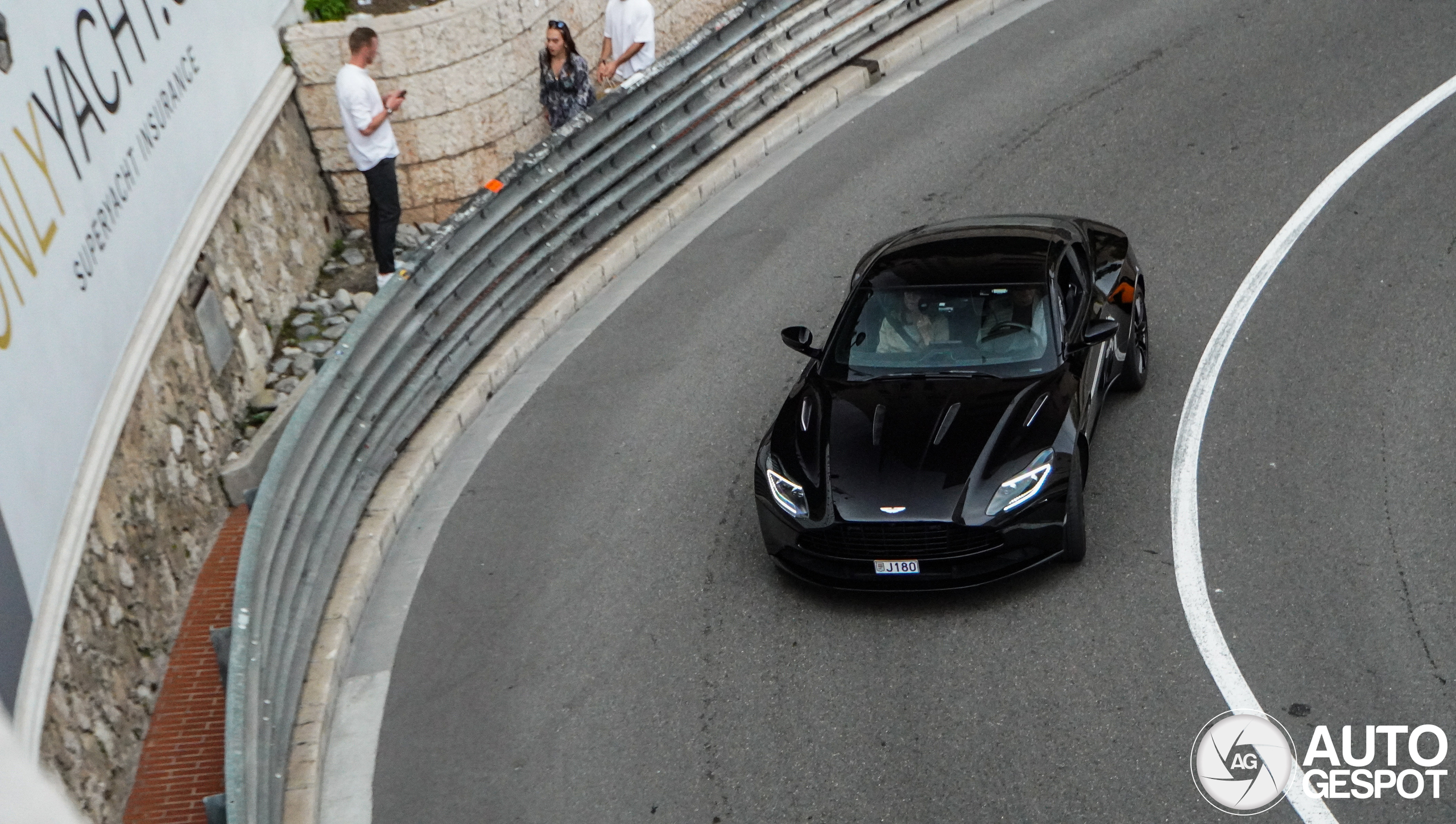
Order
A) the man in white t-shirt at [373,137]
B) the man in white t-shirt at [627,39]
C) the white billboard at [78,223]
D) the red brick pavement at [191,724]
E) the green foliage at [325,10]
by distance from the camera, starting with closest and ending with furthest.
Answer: the white billboard at [78,223] < the red brick pavement at [191,724] < the man in white t-shirt at [373,137] < the green foliage at [325,10] < the man in white t-shirt at [627,39]

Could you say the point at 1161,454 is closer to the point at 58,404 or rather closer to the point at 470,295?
the point at 470,295

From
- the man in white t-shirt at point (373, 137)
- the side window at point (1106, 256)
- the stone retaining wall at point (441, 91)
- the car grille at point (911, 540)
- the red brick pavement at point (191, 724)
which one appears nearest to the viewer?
the red brick pavement at point (191, 724)

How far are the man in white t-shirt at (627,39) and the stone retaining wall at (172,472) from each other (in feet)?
9.58

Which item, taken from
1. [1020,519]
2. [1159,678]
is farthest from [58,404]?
[1159,678]

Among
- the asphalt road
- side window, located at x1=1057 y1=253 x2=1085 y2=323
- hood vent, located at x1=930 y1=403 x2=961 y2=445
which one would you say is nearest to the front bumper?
the asphalt road

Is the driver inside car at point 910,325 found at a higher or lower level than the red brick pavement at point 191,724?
higher

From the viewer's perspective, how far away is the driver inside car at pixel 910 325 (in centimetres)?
893

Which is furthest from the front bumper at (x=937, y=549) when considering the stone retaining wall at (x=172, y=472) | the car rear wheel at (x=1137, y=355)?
the stone retaining wall at (x=172, y=472)

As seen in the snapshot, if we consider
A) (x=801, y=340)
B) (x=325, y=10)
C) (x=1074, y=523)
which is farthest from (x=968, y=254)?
(x=325, y=10)

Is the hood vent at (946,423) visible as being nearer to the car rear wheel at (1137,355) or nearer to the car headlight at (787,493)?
the car headlight at (787,493)

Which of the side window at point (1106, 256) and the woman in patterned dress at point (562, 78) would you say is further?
the woman in patterned dress at point (562, 78)

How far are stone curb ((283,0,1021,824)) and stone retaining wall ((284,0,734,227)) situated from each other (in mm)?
1414

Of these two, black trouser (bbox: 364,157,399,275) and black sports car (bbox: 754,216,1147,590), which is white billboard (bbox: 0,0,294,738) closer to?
black trouser (bbox: 364,157,399,275)

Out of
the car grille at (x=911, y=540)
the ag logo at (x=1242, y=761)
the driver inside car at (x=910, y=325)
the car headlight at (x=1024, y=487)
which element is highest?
the driver inside car at (x=910, y=325)
